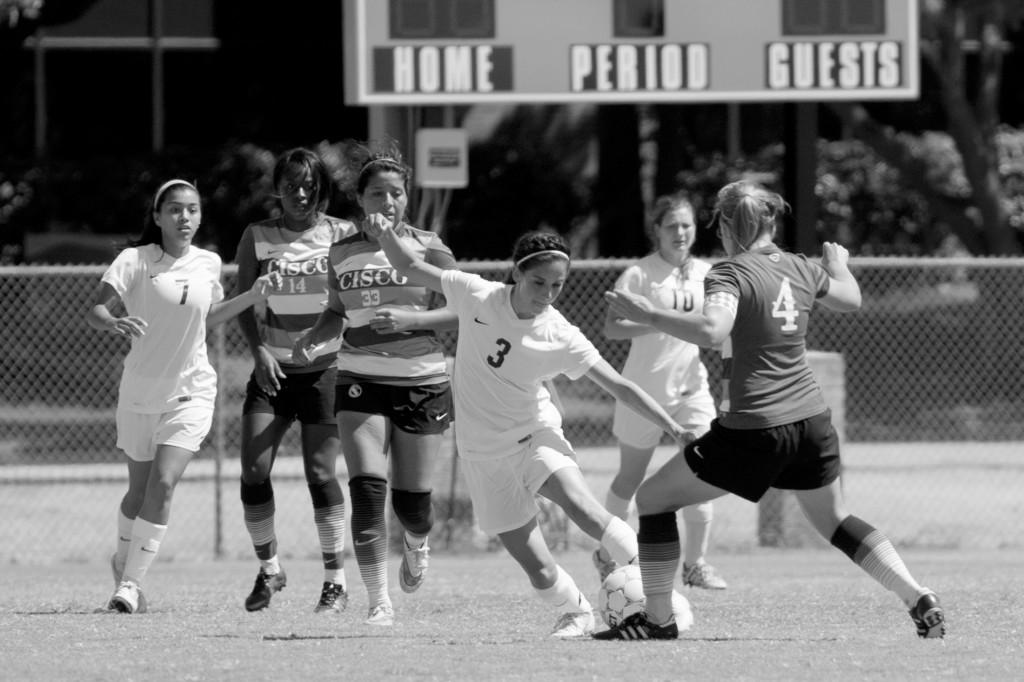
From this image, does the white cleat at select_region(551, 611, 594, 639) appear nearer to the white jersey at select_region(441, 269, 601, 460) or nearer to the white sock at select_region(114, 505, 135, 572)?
the white jersey at select_region(441, 269, 601, 460)

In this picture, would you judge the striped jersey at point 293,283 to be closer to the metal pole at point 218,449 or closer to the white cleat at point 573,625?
the white cleat at point 573,625

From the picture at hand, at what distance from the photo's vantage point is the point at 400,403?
7773mm

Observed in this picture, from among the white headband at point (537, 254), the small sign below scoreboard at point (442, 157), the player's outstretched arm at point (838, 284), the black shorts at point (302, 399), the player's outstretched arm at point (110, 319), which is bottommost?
the black shorts at point (302, 399)

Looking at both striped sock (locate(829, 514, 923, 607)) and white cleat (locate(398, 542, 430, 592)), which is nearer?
striped sock (locate(829, 514, 923, 607))

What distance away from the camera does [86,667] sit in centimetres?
643

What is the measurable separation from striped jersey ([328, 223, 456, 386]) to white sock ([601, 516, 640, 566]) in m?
1.26

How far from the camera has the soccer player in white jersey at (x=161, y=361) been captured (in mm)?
8188

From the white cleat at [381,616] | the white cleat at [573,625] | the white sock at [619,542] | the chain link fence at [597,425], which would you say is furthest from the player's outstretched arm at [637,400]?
the chain link fence at [597,425]

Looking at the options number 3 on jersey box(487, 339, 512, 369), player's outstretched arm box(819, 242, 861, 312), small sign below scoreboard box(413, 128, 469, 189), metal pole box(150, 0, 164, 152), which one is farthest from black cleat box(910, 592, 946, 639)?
metal pole box(150, 0, 164, 152)

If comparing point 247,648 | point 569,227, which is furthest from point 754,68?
point 569,227

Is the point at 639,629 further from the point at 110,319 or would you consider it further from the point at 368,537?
the point at 110,319

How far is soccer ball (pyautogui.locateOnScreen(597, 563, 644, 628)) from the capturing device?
6996 mm

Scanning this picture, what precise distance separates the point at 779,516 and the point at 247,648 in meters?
5.88

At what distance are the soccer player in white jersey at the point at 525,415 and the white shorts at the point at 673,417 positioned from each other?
92.3 inches
